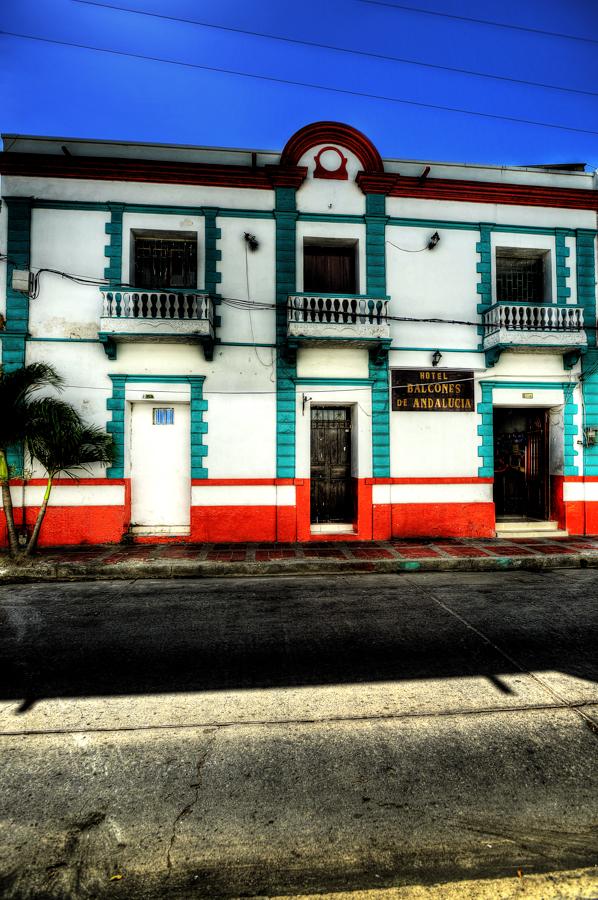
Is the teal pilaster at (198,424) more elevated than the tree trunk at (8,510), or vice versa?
the teal pilaster at (198,424)

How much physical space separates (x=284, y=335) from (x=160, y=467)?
3998mm

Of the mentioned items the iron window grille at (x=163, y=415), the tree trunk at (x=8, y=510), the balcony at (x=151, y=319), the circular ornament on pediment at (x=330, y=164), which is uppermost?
the circular ornament on pediment at (x=330, y=164)

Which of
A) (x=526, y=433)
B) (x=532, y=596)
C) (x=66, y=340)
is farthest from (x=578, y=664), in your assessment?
(x=66, y=340)

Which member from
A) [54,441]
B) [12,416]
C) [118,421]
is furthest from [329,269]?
[12,416]

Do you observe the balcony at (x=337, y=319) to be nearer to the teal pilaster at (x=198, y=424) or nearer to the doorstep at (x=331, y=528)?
the teal pilaster at (x=198, y=424)

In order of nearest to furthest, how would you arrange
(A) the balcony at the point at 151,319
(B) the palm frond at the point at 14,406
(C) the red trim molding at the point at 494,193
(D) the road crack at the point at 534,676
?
(D) the road crack at the point at 534,676 → (B) the palm frond at the point at 14,406 → (A) the balcony at the point at 151,319 → (C) the red trim molding at the point at 494,193

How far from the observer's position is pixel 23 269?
32.2 feet

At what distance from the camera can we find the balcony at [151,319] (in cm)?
957

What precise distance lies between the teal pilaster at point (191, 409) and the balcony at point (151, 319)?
2.30ft

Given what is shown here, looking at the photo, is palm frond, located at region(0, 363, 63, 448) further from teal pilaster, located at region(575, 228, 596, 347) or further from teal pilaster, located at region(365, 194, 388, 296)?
teal pilaster, located at region(575, 228, 596, 347)

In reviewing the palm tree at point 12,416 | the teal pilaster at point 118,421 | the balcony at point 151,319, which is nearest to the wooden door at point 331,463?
the balcony at point 151,319

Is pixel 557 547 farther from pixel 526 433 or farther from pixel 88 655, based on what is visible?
pixel 88 655

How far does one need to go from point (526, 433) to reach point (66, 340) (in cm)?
1118

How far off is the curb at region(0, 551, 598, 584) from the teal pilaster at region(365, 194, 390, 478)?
254cm
